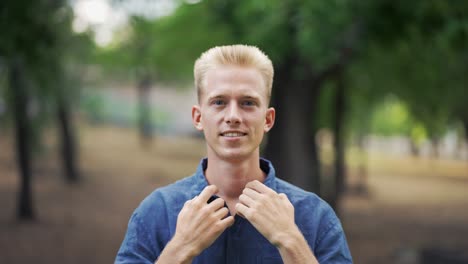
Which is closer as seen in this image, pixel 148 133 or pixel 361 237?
pixel 361 237

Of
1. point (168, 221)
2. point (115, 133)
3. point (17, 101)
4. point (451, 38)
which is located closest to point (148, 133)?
point (115, 133)

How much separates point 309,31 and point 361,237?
31.6 ft

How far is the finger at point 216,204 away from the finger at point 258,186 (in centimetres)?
15

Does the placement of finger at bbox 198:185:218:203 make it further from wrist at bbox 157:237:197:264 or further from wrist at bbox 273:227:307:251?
wrist at bbox 273:227:307:251

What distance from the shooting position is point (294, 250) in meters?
2.48

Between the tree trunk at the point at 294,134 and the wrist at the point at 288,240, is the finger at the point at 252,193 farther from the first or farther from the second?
the tree trunk at the point at 294,134

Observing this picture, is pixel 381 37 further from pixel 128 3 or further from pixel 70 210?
pixel 70 210

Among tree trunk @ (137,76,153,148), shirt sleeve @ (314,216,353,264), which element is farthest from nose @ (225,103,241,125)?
tree trunk @ (137,76,153,148)

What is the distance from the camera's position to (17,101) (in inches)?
616

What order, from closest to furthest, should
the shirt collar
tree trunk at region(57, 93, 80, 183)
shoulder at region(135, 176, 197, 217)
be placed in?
shoulder at region(135, 176, 197, 217) < the shirt collar < tree trunk at region(57, 93, 80, 183)

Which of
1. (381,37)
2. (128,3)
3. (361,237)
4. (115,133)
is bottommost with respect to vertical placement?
(361,237)

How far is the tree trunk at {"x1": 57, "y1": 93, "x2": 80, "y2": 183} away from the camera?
2180 centimetres

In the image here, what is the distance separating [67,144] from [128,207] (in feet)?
12.1

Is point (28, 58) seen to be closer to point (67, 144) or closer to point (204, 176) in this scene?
point (204, 176)
